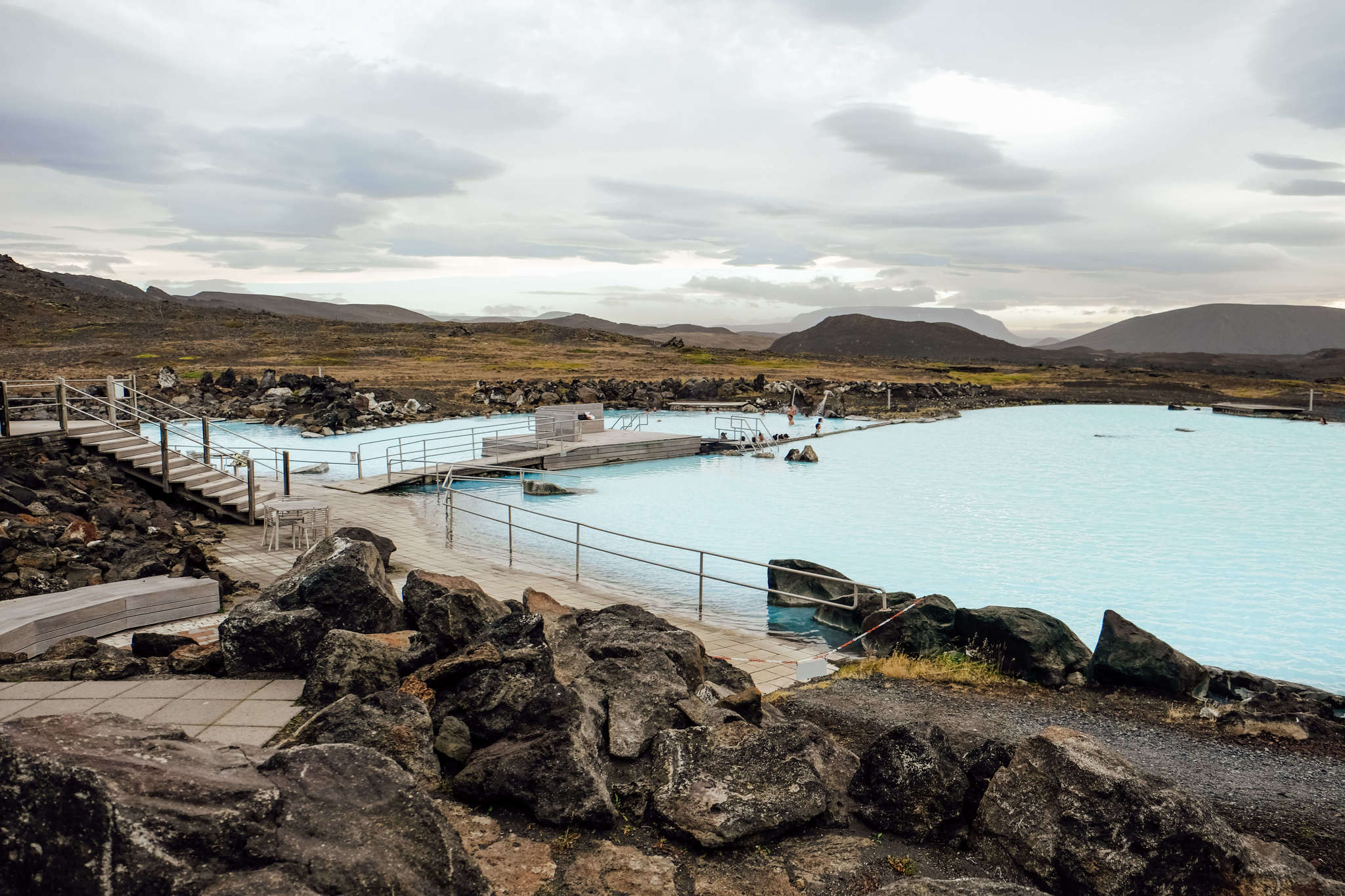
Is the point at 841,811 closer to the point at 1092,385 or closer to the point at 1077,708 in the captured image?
the point at 1077,708

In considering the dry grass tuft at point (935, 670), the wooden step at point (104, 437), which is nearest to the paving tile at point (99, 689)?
the dry grass tuft at point (935, 670)

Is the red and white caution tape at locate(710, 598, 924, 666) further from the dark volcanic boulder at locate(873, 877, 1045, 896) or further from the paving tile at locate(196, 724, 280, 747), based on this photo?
the dark volcanic boulder at locate(873, 877, 1045, 896)

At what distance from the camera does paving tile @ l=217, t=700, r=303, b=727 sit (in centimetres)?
533

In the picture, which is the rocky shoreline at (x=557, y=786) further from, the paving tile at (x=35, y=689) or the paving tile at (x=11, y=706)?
the paving tile at (x=11, y=706)

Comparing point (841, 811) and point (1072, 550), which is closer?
point (841, 811)

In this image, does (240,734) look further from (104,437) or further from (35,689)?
(104,437)

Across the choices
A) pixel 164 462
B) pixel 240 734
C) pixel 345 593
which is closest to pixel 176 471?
pixel 164 462

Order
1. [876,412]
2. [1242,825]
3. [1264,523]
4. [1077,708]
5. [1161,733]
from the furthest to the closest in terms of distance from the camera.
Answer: [876,412] → [1264,523] → [1077,708] → [1161,733] → [1242,825]

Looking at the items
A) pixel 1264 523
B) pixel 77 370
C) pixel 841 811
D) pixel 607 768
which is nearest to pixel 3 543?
pixel 607 768

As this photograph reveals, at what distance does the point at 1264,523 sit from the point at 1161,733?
1896cm

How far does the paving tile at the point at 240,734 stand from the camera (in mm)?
5012

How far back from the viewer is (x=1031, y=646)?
8.58 meters

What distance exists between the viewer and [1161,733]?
23.1 ft

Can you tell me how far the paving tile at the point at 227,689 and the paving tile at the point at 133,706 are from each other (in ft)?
0.64
